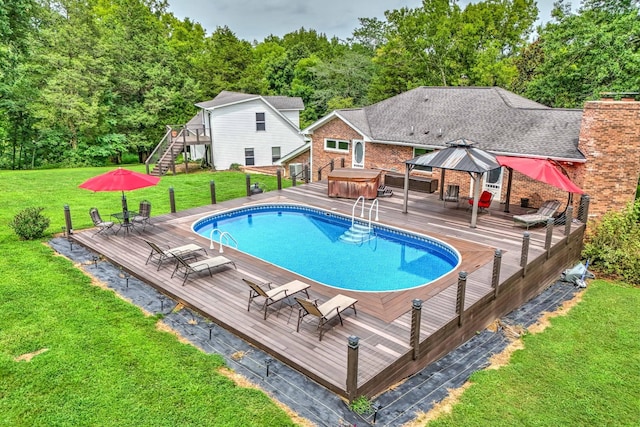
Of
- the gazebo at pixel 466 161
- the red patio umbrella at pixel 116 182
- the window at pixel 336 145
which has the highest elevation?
the window at pixel 336 145

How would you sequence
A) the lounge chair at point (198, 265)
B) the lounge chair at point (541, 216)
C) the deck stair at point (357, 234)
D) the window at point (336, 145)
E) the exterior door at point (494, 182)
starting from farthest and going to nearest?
the window at point (336, 145)
the exterior door at point (494, 182)
the deck stair at point (357, 234)
the lounge chair at point (541, 216)
the lounge chair at point (198, 265)

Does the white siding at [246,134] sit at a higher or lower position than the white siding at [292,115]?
lower

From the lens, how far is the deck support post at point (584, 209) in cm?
1384

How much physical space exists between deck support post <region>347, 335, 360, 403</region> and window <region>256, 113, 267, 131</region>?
26458mm

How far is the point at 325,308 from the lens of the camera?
8.30 meters

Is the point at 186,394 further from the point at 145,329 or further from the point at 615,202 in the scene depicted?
the point at 615,202

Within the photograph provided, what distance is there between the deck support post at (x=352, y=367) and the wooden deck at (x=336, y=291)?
0.78 feet

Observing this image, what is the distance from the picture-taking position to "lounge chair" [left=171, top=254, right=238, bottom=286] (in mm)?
10445

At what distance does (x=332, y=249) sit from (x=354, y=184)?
529cm

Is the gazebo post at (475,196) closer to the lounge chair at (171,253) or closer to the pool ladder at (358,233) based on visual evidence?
the pool ladder at (358,233)

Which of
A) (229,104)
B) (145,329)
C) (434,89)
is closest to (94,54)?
(229,104)

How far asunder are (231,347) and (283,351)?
115cm

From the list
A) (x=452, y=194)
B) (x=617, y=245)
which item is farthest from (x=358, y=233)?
(x=617, y=245)

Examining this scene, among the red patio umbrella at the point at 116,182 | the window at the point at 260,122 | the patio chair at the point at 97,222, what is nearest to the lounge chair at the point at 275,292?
the red patio umbrella at the point at 116,182
